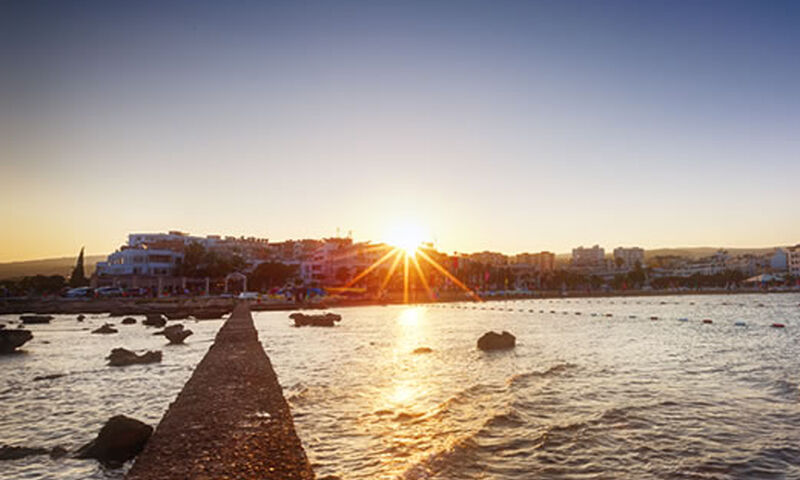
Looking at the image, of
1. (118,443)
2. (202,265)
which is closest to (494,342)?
(118,443)

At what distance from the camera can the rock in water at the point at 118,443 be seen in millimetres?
10898

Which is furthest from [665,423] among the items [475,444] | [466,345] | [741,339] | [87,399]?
[741,339]

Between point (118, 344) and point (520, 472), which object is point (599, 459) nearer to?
point (520, 472)

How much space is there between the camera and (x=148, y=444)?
1058 cm

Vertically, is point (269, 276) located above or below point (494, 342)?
above

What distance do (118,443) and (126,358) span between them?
1583 centimetres

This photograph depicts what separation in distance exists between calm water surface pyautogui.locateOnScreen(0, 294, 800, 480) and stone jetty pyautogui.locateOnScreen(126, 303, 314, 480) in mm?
1001

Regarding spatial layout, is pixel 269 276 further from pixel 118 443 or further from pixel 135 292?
pixel 118 443

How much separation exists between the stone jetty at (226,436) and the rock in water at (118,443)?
38 centimetres

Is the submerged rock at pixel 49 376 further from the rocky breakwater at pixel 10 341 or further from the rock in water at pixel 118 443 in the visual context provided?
the rock in water at pixel 118 443

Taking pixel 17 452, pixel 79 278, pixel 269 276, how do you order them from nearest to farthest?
1. pixel 17 452
2. pixel 79 278
3. pixel 269 276

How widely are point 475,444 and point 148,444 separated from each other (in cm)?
743

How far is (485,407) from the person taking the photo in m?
16.7

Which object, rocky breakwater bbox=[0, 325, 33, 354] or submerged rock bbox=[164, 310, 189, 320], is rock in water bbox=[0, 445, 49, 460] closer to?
rocky breakwater bbox=[0, 325, 33, 354]
